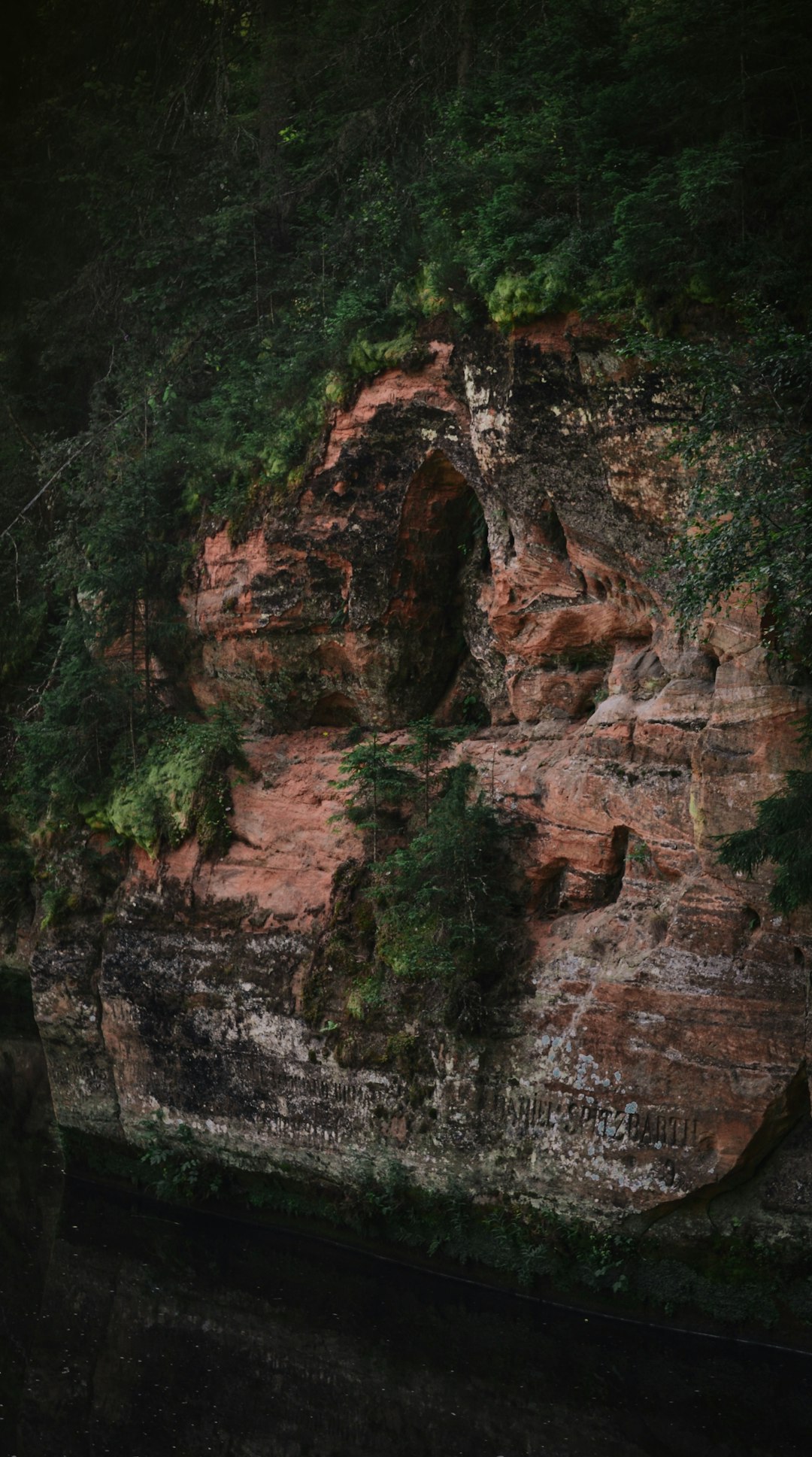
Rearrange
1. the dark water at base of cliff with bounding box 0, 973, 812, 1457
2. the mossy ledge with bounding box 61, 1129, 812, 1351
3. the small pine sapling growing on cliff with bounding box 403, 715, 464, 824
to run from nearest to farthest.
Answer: the dark water at base of cliff with bounding box 0, 973, 812, 1457
the mossy ledge with bounding box 61, 1129, 812, 1351
the small pine sapling growing on cliff with bounding box 403, 715, 464, 824

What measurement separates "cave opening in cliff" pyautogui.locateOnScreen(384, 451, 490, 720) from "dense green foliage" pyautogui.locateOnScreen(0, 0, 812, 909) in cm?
163

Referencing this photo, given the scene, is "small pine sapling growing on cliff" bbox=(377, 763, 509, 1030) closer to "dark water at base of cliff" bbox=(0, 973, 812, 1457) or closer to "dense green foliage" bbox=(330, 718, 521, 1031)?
"dense green foliage" bbox=(330, 718, 521, 1031)

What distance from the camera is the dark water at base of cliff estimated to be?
10.2 meters

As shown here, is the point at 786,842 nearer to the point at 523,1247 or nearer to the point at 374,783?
the point at 523,1247

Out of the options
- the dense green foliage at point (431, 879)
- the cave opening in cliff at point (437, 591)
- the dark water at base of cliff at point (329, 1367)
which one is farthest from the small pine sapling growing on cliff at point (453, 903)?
the dark water at base of cliff at point (329, 1367)

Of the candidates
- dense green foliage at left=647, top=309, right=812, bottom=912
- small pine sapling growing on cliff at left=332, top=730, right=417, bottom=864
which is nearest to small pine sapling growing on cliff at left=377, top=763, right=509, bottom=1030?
small pine sapling growing on cliff at left=332, top=730, right=417, bottom=864

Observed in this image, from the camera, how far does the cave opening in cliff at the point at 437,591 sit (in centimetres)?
1469

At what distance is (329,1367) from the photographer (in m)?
11.3

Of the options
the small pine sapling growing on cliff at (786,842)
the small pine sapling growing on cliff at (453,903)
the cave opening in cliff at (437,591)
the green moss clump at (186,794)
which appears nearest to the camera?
the small pine sapling growing on cliff at (786,842)

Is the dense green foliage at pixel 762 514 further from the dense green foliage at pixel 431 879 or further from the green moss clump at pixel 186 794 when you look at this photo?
the green moss clump at pixel 186 794

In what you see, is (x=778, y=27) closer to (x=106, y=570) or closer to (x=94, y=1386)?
(x=106, y=570)

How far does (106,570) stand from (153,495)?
1.30 m

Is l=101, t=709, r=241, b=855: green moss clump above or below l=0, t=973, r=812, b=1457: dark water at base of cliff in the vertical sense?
above

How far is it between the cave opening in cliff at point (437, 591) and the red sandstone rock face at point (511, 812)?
1.5 inches
